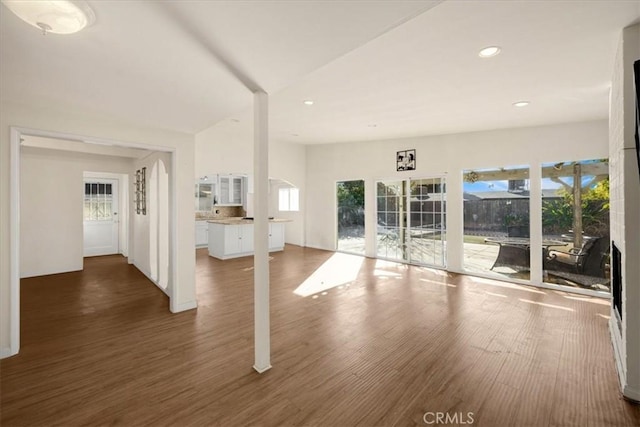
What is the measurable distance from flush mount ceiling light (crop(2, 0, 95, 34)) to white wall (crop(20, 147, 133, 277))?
5.42 m

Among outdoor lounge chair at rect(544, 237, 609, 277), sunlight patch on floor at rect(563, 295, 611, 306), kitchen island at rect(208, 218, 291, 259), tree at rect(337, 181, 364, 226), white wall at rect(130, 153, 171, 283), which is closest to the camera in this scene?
sunlight patch on floor at rect(563, 295, 611, 306)

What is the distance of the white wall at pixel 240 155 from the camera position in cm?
623

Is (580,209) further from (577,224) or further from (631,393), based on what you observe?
(631,393)

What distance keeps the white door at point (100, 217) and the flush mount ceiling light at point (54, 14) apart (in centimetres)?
697

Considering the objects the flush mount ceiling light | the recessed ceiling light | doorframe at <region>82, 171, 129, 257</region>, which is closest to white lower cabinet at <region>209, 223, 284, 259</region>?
doorframe at <region>82, 171, 129, 257</region>

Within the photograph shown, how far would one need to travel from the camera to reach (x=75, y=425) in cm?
179

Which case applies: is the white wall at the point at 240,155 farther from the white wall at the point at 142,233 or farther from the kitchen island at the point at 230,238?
the kitchen island at the point at 230,238

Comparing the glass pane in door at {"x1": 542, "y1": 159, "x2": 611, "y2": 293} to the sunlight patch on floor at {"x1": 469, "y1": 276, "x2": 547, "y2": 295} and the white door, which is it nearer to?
the sunlight patch on floor at {"x1": 469, "y1": 276, "x2": 547, "y2": 295}

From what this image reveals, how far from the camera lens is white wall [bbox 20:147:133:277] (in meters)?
5.23

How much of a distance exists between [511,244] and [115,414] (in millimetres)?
5904

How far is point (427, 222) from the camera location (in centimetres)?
606

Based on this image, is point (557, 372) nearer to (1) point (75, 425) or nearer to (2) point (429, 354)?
A: (2) point (429, 354)

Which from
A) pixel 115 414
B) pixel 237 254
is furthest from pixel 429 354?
pixel 237 254

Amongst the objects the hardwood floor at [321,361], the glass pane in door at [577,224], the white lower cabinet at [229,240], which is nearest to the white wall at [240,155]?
the white lower cabinet at [229,240]
